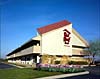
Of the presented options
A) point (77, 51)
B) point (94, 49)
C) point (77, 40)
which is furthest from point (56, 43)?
point (94, 49)

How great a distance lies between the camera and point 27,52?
5584 centimetres

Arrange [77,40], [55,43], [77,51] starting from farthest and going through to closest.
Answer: [77,40] → [77,51] → [55,43]

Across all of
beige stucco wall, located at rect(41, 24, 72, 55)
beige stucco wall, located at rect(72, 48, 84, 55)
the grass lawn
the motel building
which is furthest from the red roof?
the grass lawn

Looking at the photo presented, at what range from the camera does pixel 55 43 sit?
5350 cm

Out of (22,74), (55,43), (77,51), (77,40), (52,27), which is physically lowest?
(22,74)

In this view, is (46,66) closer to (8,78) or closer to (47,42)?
(8,78)

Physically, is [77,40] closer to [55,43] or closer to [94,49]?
[94,49]

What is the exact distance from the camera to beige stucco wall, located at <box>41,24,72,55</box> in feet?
169

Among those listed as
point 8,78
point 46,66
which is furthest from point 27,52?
point 8,78

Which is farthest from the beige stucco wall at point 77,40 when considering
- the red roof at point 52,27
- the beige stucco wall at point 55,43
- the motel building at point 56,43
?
the red roof at point 52,27

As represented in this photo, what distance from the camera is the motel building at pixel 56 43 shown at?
50.9m

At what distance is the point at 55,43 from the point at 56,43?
299 mm

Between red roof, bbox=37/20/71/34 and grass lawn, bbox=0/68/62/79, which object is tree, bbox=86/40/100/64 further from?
grass lawn, bbox=0/68/62/79

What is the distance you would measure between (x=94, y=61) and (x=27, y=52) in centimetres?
1804
